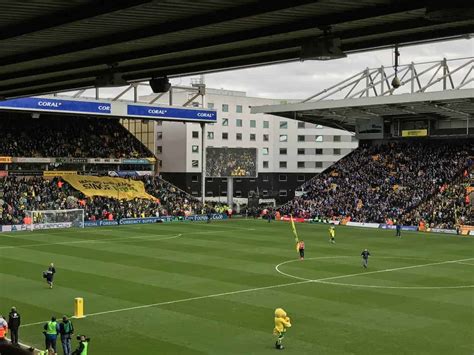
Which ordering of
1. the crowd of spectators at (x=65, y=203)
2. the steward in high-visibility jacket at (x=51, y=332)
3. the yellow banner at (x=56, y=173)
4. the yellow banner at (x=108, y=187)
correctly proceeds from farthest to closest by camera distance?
the yellow banner at (x=56, y=173)
the yellow banner at (x=108, y=187)
the crowd of spectators at (x=65, y=203)
the steward in high-visibility jacket at (x=51, y=332)

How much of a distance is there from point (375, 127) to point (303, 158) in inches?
1376

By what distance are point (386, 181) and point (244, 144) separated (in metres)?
35.4

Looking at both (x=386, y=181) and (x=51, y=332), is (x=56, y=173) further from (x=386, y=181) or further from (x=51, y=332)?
(x=51, y=332)

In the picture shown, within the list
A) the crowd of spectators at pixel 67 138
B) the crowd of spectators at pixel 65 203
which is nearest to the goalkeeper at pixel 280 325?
the crowd of spectators at pixel 65 203

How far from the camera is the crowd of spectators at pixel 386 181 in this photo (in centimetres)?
7038

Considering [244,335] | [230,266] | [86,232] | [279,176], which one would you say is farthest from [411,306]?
[279,176]

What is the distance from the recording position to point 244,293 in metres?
30.9

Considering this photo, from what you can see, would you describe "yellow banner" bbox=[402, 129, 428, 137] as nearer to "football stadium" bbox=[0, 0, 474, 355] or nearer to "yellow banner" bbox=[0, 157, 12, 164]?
"football stadium" bbox=[0, 0, 474, 355]

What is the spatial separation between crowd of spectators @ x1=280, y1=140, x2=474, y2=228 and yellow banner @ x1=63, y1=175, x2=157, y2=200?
17270mm

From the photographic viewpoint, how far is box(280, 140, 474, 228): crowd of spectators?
231ft

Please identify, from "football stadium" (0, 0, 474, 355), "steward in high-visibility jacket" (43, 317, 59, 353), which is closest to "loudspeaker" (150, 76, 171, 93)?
"football stadium" (0, 0, 474, 355)

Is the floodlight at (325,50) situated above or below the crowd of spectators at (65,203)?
above

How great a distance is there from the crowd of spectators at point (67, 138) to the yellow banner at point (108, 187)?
10.6 ft

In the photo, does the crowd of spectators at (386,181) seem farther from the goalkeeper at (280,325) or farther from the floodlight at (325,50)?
the floodlight at (325,50)
